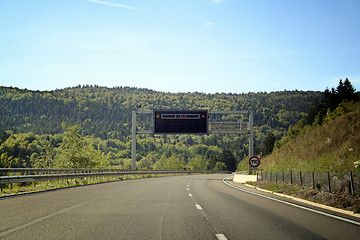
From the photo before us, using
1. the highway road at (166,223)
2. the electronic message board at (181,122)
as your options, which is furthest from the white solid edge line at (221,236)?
the electronic message board at (181,122)

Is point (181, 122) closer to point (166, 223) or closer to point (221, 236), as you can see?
point (166, 223)

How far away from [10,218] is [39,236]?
298cm

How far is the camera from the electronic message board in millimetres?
50312

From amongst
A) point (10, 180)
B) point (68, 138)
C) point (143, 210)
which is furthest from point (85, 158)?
point (143, 210)

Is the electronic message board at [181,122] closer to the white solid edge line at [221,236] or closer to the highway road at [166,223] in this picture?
the highway road at [166,223]

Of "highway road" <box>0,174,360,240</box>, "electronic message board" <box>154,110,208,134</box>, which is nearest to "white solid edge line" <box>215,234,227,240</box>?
"highway road" <box>0,174,360,240</box>

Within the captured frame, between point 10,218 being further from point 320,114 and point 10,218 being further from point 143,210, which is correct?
point 320,114

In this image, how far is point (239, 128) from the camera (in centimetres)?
5234

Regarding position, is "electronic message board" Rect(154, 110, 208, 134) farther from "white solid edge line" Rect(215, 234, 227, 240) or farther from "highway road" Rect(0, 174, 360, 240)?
"white solid edge line" Rect(215, 234, 227, 240)

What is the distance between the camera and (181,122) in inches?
1982

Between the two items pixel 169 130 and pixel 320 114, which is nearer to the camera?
pixel 169 130

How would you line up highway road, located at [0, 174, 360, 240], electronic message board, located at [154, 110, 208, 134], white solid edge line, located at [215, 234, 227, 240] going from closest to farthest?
1. white solid edge line, located at [215, 234, 227, 240]
2. highway road, located at [0, 174, 360, 240]
3. electronic message board, located at [154, 110, 208, 134]

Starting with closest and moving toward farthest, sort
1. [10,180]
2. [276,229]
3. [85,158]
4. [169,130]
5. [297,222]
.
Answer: [276,229] → [297,222] → [10,180] → [169,130] → [85,158]

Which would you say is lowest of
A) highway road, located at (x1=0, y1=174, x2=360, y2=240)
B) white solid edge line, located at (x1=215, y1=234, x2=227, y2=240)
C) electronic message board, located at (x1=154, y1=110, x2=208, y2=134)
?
highway road, located at (x1=0, y1=174, x2=360, y2=240)
